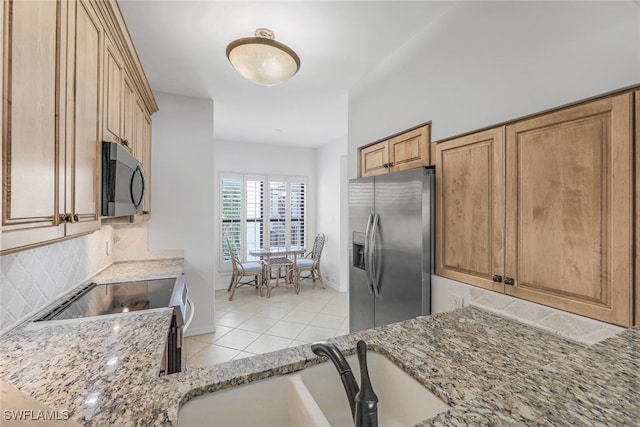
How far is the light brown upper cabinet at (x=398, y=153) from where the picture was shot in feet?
6.39

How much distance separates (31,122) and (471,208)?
191 cm

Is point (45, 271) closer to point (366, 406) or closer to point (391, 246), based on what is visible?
point (366, 406)

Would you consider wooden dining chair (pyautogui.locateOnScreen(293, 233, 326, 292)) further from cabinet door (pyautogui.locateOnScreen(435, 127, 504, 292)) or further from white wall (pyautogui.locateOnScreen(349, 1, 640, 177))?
cabinet door (pyautogui.locateOnScreen(435, 127, 504, 292))

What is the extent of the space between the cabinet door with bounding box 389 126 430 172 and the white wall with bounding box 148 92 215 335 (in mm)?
2165

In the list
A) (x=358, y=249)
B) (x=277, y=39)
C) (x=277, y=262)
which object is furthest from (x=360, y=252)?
(x=277, y=262)

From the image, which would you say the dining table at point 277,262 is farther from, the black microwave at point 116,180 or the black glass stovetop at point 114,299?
the black microwave at point 116,180

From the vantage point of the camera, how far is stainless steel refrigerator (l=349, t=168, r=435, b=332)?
5.95ft

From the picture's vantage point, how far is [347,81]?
276 centimetres

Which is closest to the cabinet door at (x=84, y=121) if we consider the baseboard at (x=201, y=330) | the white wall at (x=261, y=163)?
the baseboard at (x=201, y=330)

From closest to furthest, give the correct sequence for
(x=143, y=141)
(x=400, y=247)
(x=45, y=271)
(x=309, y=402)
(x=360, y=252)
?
Result: (x=309, y=402) → (x=45, y=271) → (x=400, y=247) → (x=360, y=252) → (x=143, y=141)

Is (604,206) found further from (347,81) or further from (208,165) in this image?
(208,165)

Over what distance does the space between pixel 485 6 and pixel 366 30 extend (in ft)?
2.45

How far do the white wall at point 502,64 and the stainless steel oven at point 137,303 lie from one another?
1.61 m

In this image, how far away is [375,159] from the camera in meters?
2.48
